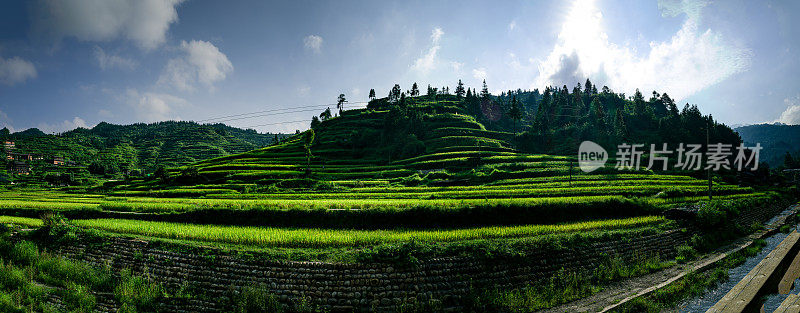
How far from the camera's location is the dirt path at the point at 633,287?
13.7m

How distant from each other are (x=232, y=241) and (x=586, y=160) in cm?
6774

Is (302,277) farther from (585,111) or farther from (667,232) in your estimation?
(585,111)

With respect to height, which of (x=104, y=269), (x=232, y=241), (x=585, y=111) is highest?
(x=585, y=111)

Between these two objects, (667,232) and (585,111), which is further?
(585,111)

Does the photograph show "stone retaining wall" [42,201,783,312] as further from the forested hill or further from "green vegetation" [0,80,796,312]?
the forested hill

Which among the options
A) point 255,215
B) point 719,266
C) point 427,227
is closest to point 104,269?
point 255,215

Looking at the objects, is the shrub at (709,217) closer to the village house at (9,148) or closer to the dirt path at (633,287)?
the dirt path at (633,287)

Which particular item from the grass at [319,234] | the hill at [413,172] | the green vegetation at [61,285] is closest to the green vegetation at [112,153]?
the hill at [413,172]

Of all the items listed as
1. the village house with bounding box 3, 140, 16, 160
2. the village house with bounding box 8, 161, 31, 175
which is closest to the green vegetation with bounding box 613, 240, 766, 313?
the village house with bounding box 8, 161, 31, 175

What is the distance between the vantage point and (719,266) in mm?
18484

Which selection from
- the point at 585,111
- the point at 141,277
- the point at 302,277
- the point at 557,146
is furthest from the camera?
the point at 585,111

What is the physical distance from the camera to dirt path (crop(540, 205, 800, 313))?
44.9ft

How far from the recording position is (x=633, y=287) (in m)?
15.8

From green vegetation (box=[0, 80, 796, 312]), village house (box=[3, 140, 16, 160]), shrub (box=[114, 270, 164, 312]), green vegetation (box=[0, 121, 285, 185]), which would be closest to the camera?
shrub (box=[114, 270, 164, 312])
